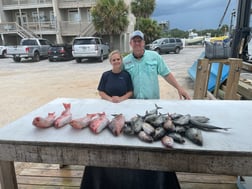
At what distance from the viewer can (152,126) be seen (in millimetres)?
1593

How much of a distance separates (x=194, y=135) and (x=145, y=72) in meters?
1.24

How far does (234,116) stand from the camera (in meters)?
1.94

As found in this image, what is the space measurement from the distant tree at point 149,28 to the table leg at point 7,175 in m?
23.9

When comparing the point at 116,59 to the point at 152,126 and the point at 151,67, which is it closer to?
the point at 151,67

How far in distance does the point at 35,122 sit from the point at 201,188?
176cm

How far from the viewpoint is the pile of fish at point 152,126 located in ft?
4.92

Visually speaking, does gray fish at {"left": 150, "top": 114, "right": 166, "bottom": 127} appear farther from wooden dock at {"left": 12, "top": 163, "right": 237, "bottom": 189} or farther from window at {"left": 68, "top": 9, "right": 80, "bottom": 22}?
window at {"left": 68, "top": 9, "right": 80, "bottom": 22}

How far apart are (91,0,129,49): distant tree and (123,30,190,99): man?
56.1 feet

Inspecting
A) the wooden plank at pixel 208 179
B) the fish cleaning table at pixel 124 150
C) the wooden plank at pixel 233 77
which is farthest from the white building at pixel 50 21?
the fish cleaning table at pixel 124 150

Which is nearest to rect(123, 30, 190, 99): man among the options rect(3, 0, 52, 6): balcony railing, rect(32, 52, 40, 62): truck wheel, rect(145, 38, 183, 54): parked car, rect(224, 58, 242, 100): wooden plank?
rect(224, 58, 242, 100): wooden plank

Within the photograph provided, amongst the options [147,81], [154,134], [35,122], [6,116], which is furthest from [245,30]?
[6,116]

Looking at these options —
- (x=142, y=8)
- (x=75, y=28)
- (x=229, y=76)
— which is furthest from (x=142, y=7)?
(x=229, y=76)

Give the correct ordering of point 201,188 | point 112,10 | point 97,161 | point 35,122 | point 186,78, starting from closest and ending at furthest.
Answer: point 97,161 < point 35,122 < point 201,188 < point 186,78 < point 112,10

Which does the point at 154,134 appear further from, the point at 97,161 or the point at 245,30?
the point at 245,30
